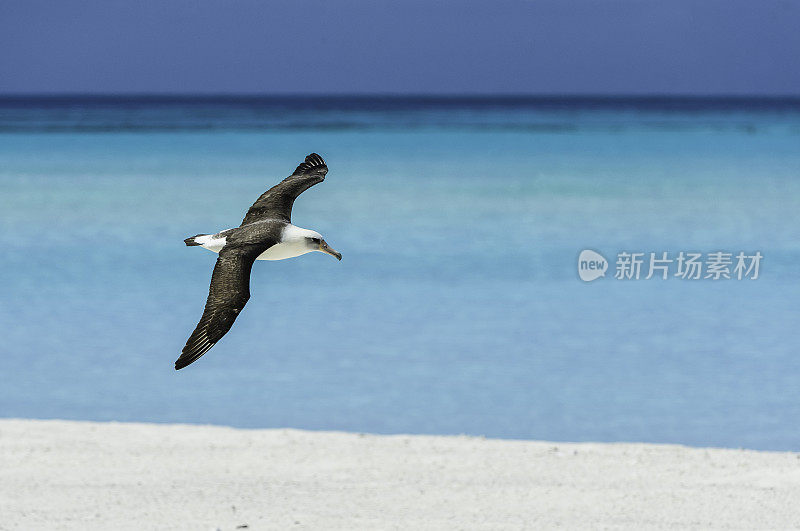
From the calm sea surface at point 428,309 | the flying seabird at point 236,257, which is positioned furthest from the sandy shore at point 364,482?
the flying seabird at point 236,257

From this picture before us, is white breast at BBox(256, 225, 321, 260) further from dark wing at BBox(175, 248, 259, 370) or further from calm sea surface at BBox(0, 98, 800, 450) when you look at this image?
calm sea surface at BBox(0, 98, 800, 450)

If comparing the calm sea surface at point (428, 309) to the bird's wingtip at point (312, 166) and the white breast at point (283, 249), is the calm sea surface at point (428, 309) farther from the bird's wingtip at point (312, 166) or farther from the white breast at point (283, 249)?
the white breast at point (283, 249)

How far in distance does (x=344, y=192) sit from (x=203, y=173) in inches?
383

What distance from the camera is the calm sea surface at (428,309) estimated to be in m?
12.8

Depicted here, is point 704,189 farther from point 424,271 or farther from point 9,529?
point 9,529

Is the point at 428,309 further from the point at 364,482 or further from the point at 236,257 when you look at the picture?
the point at 236,257

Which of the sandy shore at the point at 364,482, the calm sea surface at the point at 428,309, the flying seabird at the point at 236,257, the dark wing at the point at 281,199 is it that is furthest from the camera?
the calm sea surface at the point at 428,309

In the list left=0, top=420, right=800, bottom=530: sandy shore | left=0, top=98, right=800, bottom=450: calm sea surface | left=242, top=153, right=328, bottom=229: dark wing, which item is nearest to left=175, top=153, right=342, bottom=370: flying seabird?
left=242, top=153, right=328, bottom=229: dark wing

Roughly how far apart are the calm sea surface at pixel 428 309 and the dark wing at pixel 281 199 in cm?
580

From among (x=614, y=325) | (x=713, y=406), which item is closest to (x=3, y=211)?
(x=614, y=325)

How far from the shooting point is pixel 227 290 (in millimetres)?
4891

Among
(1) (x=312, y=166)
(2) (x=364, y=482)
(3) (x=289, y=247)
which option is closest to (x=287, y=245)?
(3) (x=289, y=247)

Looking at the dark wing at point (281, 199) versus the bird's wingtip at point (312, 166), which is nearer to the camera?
the dark wing at point (281, 199)

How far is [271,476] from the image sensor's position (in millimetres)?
9547
